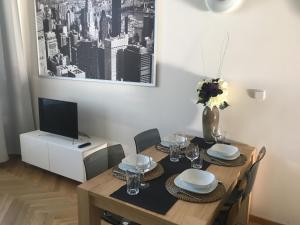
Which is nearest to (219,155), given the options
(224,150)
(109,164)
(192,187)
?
(224,150)

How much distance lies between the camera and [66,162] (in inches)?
120

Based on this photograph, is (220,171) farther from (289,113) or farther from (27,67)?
(27,67)

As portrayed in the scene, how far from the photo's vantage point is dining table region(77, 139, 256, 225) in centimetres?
135

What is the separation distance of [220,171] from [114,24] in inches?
73.8

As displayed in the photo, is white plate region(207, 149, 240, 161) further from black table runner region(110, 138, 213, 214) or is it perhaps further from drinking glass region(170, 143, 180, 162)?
black table runner region(110, 138, 213, 214)

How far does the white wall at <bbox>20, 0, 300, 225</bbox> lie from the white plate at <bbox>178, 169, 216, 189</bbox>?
3.02 feet

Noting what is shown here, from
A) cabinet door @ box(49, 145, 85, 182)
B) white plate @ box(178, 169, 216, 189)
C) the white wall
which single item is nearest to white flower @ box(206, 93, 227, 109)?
the white wall

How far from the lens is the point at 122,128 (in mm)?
3105

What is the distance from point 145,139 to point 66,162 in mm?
1108

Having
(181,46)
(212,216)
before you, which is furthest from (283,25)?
(212,216)

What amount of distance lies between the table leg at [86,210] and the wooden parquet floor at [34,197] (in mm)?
920

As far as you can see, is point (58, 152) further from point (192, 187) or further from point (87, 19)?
point (192, 187)

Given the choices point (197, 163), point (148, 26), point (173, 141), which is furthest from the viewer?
point (148, 26)

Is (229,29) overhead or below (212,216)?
overhead
